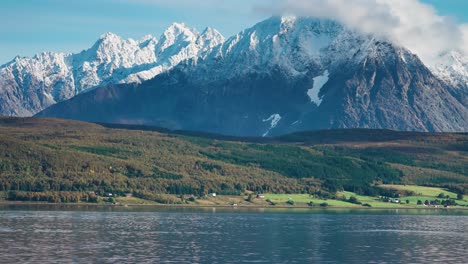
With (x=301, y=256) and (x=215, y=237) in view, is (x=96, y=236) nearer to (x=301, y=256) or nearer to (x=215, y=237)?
(x=215, y=237)

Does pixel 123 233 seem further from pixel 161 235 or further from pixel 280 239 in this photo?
pixel 280 239

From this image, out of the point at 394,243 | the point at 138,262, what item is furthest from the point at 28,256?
the point at 394,243

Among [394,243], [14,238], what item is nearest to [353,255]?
[394,243]

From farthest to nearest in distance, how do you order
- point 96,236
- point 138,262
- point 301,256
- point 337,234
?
point 337,234 → point 96,236 → point 301,256 → point 138,262

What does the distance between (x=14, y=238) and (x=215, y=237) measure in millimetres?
35632

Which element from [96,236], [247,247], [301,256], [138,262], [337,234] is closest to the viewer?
[138,262]

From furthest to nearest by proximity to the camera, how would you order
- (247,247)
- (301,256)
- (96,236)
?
(96,236), (247,247), (301,256)

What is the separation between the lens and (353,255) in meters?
150

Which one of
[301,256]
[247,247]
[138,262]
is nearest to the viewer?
[138,262]

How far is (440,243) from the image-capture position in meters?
→ 173

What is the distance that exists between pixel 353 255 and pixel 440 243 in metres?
29.4

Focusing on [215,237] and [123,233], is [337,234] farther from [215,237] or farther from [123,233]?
[123,233]

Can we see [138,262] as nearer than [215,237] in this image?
Yes

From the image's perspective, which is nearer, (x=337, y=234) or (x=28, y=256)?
(x=28, y=256)
